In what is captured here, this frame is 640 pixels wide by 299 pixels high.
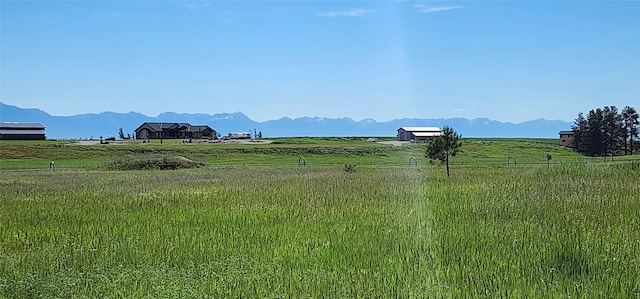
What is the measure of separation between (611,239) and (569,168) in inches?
793

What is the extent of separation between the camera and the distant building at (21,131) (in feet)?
386

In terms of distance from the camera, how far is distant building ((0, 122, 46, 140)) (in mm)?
117562

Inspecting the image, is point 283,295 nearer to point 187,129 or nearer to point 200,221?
point 200,221

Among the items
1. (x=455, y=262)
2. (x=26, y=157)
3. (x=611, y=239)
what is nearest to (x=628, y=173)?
(x=611, y=239)

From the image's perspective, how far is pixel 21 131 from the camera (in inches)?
4803

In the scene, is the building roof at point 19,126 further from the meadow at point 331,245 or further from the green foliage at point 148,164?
the meadow at point 331,245

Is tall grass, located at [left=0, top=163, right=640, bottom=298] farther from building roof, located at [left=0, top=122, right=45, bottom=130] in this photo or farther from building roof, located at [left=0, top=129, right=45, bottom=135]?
building roof, located at [left=0, top=122, right=45, bottom=130]

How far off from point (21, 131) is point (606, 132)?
4759 inches

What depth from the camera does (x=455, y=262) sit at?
9383mm

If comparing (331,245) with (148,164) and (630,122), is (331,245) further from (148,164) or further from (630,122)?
(630,122)

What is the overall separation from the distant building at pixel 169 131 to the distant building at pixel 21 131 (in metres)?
26.8

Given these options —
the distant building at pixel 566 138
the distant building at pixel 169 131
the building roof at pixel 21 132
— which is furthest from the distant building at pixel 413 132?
the building roof at pixel 21 132

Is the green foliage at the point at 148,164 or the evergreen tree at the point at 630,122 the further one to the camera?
the evergreen tree at the point at 630,122

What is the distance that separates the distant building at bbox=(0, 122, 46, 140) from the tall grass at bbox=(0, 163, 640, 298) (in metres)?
113
